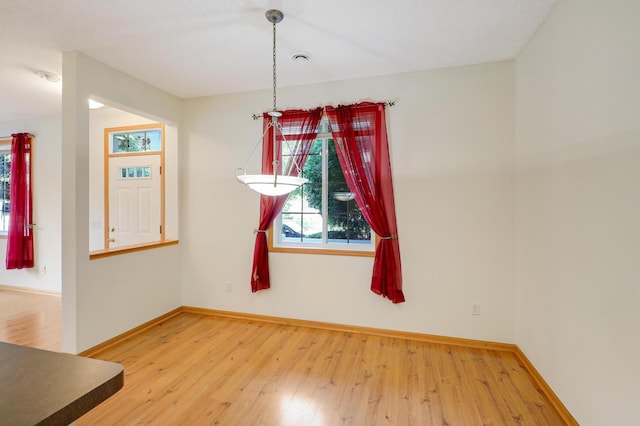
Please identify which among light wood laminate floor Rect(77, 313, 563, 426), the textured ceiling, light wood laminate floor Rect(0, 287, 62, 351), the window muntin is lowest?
light wood laminate floor Rect(77, 313, 563, 426)

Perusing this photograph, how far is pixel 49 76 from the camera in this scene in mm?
3156

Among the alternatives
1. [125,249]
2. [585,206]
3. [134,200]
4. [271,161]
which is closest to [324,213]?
[271,161]

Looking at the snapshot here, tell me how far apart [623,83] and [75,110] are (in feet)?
12.7

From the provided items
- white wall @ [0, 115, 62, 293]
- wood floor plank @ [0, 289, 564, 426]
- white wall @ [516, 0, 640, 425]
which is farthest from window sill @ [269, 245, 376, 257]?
white wall @ [0, 115, 62, 293]

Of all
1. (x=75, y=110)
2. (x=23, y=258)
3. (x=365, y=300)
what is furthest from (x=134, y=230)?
(x=365, y=300)

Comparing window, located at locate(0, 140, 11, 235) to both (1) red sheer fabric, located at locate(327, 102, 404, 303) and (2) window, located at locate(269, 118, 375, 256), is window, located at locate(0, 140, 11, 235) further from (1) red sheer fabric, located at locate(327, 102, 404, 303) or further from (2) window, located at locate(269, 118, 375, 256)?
(1) red sheer fabric, located at locate(327, 102, 404, 303)

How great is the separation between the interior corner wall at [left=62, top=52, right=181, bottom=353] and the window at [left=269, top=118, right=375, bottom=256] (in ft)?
5.14

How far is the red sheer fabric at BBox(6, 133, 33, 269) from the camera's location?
15.2 feet

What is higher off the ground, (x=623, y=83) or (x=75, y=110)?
(x=75, y=110)

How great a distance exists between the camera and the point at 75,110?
2.67m

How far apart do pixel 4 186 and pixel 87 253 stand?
395cm

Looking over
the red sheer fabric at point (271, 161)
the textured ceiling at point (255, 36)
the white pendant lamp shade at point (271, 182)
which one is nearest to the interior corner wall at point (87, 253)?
the textured ceiling at point (255, 36)

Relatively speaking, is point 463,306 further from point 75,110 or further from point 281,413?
point 75,110

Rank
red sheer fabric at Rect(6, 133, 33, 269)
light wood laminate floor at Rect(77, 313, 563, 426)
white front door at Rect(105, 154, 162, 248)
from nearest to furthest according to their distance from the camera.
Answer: light wood laminate floor at Rect(77, 313, 563, 426)
white front door at Rect(105, 154, 162, 248)
red sheer fabric at Rect(6, 133, 33, 269)
